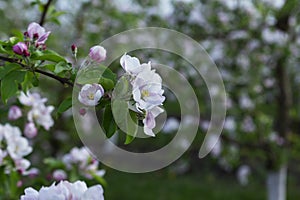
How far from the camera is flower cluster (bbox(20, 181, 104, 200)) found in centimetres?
81

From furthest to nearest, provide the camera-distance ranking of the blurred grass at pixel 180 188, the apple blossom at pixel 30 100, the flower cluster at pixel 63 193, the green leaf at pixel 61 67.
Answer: the blurred grass at pixel 180 188 < the apple blossom at pixel 30 100 < the green leaf at pixel 61 67 < the flower cluster at pixel 63 193

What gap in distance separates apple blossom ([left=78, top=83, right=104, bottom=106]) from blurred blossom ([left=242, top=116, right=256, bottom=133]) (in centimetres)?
224

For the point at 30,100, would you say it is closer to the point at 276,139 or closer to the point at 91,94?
the point at 91,94

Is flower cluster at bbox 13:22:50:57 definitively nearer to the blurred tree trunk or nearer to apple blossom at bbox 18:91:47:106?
apple blossom at bbox 18:91:47:106

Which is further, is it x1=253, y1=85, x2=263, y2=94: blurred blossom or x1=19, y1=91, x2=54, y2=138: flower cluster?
x1=253, y1=85, x2=263, y2=94: blurred blossom

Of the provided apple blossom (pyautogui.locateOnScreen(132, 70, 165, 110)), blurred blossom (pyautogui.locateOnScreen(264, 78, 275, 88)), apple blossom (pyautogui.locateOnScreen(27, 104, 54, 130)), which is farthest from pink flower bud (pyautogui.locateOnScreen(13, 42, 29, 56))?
blurred blossom (pyautogui.locateOnScreen(264, 78, 275, 88))

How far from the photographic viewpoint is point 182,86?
2.38 m

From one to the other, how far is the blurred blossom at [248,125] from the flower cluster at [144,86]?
2.21m

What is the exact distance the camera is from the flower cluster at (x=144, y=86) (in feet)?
2.86

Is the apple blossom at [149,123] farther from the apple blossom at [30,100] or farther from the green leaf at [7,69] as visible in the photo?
the apple blossom at [30,100]

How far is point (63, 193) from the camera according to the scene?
82 cm

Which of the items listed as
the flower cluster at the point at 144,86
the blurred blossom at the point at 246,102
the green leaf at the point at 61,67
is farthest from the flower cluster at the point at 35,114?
the blurred blossom at the point at 246,102

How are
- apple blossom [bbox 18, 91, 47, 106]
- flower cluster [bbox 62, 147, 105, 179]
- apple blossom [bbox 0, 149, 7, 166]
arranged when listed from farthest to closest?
flower cluster [bbox 62, 147, 105, 179]
apple blossom [bbox 18, 91, 47, 106]
apple blossom [bbox 0, 149, 7, 166]

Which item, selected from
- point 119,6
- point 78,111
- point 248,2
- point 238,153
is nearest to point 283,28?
point 248,2
